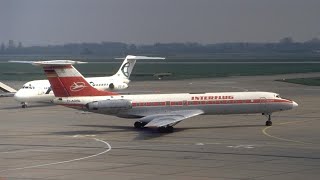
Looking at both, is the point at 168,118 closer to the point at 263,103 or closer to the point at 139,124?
the point at 139,124

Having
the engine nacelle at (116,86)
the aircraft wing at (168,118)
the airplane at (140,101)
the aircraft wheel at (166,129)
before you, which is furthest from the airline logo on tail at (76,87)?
the engine nacelle at (116,86)

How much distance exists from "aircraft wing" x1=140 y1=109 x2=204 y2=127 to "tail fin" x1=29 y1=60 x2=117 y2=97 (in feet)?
15.9

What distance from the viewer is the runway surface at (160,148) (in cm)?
4009

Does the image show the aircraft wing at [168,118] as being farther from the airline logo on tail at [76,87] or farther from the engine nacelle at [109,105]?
the airline logo on tail at [76,87]

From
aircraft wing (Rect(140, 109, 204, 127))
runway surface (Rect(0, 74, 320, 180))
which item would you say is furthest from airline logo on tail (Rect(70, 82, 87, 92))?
aircraft wing (Rect(140, 109, 204, 127))

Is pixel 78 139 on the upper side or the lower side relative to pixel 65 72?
lower

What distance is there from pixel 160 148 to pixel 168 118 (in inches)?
388

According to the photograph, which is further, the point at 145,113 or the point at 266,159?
the point at 145,113

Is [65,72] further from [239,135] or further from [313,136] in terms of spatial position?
[313,136]

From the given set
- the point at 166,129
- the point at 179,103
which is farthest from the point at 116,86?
the point at 166,129

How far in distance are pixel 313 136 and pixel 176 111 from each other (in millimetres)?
11906

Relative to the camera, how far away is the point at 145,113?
63.4 m

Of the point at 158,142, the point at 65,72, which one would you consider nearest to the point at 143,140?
the point at 158,142

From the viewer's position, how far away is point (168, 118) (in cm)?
6053
